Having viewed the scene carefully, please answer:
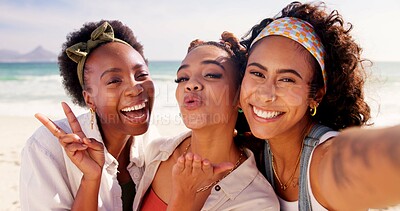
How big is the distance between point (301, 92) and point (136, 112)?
139 centimetres

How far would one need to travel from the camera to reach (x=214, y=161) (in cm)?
312

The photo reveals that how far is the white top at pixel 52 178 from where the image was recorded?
296 cm

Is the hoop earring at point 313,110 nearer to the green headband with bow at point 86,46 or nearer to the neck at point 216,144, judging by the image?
the neck at point 216,144

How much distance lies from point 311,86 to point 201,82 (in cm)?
78

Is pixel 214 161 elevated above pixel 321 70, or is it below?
below

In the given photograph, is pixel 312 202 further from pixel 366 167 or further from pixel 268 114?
pixel 366 167

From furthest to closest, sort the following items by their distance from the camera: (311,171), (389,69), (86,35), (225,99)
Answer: (389,69)
(86,35)
(225,99)
(311,171)

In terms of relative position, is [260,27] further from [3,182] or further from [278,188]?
[3,182]

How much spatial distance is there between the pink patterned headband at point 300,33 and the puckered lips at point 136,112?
112 cm

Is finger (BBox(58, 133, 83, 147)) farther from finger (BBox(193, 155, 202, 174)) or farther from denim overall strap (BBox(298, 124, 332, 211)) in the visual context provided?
denim overall strap (BBox(298, 124, 332, 211))

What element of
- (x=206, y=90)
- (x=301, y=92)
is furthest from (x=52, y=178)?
(x=301, y=92)

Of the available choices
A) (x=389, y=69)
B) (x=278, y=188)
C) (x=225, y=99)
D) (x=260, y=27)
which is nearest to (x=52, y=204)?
(x=225, y=99)

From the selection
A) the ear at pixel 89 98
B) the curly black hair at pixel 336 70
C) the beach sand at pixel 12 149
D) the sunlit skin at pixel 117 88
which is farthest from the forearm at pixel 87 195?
the beach sand at pixel 12 149

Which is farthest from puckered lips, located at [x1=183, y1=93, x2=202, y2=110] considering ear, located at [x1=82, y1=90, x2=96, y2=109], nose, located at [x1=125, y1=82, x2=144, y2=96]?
ear, located at [x1=82, y1=90, x2=96, y2=109]
